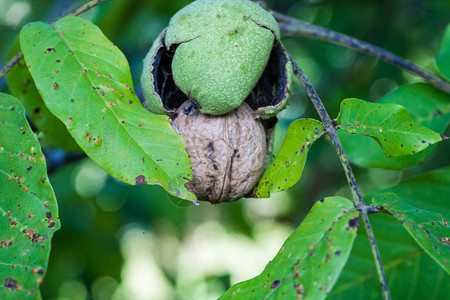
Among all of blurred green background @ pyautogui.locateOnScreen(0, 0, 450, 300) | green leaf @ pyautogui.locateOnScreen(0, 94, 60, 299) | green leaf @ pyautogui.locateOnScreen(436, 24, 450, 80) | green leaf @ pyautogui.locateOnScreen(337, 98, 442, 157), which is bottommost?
blurred green background @ pyautogui.locateOnScreen(0, 0, 450, 300)

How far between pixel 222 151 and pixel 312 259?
21.0 inches

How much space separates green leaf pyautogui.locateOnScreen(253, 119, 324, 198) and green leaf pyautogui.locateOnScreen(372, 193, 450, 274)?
27 centimetres

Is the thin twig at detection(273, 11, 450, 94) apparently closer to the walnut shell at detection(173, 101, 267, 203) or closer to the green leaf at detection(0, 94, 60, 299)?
the walnut shell at detection(173, 101, 267, 203)

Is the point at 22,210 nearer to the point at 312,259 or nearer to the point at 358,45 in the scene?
the point at 312,259

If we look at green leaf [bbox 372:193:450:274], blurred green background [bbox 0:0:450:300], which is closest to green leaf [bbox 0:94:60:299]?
green leaf [bbox 372:193:450:274]

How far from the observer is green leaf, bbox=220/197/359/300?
1.15 meters

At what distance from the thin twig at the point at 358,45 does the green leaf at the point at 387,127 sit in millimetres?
540

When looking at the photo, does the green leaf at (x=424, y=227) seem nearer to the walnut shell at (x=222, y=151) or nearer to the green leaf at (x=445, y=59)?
the walnut shell at (x=222, y=151)

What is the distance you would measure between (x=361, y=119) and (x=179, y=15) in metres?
0.74

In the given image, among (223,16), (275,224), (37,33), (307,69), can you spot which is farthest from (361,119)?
(275,224)

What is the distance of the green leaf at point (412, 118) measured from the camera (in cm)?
192

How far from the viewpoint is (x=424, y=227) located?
1.29 meters

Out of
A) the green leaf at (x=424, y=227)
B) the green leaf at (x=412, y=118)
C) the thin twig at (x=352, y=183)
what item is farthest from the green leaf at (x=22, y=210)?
the green leaf at (x=412, y=118)

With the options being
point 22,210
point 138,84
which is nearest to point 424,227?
point 22,210
